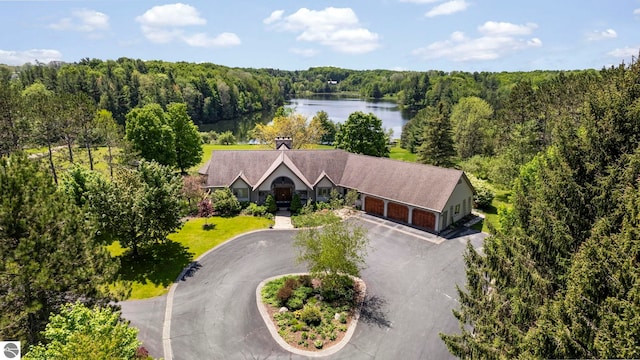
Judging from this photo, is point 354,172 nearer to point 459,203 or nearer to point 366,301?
point 459,203

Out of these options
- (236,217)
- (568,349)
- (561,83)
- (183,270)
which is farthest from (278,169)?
(561,83)

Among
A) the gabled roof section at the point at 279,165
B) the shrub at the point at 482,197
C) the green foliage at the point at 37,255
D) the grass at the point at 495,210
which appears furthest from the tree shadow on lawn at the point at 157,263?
the shrub at the point at 482,197

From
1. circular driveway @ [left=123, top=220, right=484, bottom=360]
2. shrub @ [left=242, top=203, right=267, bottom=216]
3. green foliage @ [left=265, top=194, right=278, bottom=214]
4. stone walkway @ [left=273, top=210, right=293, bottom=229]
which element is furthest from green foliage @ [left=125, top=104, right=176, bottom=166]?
circular driveway @ [left=123, top=220, right=484, bottom=360]

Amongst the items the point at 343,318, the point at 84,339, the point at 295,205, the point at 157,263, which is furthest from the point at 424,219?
the point at 84,339

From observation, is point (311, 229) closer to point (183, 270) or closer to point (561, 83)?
point (183, 270)

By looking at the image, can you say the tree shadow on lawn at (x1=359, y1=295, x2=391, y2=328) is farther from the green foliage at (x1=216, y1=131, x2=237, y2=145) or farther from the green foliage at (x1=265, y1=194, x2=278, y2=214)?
the green foliage at (x1=216, y1=131, x2=237, y2=145)

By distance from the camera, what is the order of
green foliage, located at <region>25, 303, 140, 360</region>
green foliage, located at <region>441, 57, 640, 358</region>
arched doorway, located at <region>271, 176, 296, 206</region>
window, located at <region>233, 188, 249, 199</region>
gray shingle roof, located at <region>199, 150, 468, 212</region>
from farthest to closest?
1. window, located at <region>233, 188, 249, 199</region>
2. arched doorway, located at <region>271, 176, 296, 206</region>
3. gray shingle roof, located at <region>199, 150, 468, 212</region>
4. green foliage, located at <region>25, 303, 140, 360</region>
5. green foliage, located at <region>441, 57, 640, 358</region>

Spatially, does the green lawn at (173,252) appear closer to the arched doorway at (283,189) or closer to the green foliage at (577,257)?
the arched doorway at (283,189)
